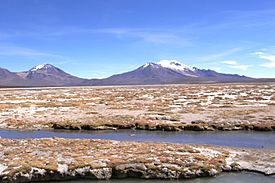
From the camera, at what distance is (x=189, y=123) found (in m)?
47.6

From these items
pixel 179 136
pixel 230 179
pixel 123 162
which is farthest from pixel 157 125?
pixel 230 179

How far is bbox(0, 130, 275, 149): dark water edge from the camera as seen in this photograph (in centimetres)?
3638

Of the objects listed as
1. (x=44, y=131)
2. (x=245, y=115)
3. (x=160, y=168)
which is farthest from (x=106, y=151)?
(x=245, y=115)

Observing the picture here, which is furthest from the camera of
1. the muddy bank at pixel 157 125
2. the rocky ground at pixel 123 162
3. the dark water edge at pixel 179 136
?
the muddy bank at pixel 157 125

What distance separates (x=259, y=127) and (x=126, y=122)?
1580cm

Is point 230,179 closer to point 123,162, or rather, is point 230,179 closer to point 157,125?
point 123,162

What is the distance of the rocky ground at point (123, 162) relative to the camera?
24.6 meters

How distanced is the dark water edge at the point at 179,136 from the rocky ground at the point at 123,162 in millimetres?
5696

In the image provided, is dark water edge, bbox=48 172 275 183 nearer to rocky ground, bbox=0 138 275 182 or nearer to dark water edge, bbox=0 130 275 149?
rocky ground, bbox=0 138 275 182

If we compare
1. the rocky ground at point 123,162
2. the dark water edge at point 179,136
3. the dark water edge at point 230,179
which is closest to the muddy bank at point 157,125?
the dark water edge at point 179,136

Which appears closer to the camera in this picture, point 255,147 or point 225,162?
point 225,162

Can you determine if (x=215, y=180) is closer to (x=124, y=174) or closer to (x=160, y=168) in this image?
(x=160, y=168)

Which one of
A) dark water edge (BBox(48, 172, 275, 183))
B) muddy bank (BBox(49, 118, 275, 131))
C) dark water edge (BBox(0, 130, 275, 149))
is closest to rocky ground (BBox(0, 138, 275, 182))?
dark water edge (BBox(48, 172, 275, 183))

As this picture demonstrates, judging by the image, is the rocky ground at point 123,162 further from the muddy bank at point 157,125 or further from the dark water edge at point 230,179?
the muddy bank at point 157,125
